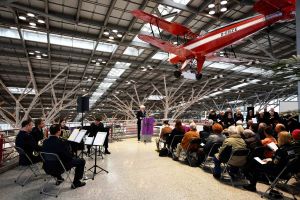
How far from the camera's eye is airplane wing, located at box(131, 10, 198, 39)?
799cm

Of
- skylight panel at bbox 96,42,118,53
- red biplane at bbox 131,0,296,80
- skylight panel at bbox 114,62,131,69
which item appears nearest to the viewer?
red biplane at bbox 131,0,296,80

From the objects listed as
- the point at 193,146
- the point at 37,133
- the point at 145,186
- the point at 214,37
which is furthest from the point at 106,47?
the point at 145,186

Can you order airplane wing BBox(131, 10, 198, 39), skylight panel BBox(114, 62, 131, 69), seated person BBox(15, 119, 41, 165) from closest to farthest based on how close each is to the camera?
seated person BBox(15, 119, 41, 165) → airplane wing BBox(131, 10, 198, 39) → skylight panel BBox(114, 62, 131, 69)

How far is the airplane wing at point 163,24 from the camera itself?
7.99 meters

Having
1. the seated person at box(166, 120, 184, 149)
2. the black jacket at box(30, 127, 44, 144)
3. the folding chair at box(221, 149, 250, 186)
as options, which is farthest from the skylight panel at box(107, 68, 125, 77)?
the folding chair at box(221, 149, 250, 186)

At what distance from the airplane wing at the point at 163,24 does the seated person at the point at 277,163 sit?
19.0 feet

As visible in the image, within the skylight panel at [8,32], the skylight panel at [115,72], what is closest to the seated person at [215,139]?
the skylight panel at [8,32]

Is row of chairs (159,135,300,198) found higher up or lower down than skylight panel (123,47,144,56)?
lower down

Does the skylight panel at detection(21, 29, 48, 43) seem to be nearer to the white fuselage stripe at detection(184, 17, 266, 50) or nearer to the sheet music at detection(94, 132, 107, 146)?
the white fuselage stripe at detection(184, 17, 266, 50)

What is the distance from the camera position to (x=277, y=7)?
702 centimetres

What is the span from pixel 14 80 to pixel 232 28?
2098 centimetres

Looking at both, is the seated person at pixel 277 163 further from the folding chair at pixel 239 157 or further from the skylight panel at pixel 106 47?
the skylight panel at pixel 106 47

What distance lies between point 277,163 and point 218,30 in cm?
567

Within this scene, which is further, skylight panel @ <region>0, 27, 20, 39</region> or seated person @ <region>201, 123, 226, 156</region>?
skylight panel @ <region>0, 27, 20, 39</region>
